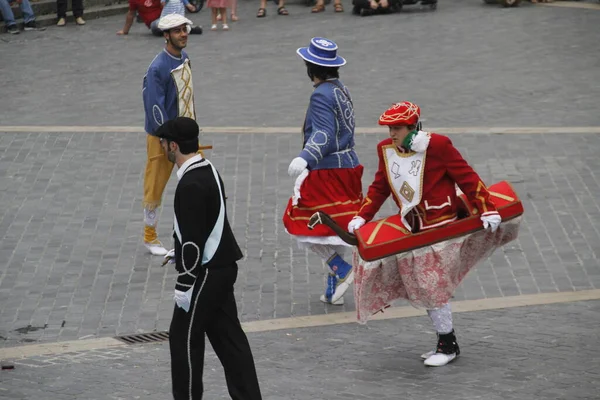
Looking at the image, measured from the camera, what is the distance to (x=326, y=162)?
8.68 meters

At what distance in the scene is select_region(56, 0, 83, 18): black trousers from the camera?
21.5 m

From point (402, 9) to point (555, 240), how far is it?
12.9 meters

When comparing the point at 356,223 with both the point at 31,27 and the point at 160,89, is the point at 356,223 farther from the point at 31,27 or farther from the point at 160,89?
the point at 31,27

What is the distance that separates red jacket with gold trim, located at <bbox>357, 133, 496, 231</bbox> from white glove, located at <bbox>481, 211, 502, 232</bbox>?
0.04m

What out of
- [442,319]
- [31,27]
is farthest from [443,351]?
[31,27]

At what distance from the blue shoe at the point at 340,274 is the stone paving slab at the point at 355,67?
17.0 feet

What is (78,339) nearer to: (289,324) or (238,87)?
(289,324)

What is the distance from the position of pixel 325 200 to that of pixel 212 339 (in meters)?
2.17

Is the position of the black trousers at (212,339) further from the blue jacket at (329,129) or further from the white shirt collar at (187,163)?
the blue jacket at (329,129)

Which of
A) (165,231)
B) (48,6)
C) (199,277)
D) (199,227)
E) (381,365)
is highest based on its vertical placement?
(199,227)

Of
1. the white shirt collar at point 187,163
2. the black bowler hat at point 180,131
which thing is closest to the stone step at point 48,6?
the black bowler hat at point 180,131

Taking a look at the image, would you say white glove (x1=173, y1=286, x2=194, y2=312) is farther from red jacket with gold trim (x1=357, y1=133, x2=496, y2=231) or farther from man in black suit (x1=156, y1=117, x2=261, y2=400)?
red jacket with gold trim (x1=357, y1=133, x2=496, y2=231)

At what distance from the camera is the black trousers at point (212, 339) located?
656cm

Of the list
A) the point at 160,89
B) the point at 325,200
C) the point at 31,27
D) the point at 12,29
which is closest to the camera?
the point at 325,200
